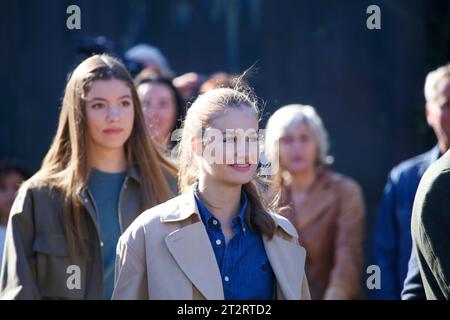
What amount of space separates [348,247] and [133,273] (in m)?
2.66

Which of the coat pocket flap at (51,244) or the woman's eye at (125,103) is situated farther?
the woman's eye at (125,103)

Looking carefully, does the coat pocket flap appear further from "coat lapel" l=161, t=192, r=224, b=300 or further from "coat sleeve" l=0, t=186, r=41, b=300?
"coat lapel" l=161, t=192, r=224, b=300

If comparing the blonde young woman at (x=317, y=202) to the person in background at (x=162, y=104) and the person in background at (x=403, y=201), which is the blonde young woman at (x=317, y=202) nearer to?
the person in background at (x=403, y=201)

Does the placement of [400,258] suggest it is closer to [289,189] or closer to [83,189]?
[289,189]

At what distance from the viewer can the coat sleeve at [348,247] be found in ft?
18.3

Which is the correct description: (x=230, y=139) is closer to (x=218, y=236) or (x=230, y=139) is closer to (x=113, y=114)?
(x=218, y=236)

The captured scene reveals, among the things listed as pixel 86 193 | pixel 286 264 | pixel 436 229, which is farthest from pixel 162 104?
pixel 436 229

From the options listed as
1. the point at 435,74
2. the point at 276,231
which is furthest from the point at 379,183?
the point at 276,231

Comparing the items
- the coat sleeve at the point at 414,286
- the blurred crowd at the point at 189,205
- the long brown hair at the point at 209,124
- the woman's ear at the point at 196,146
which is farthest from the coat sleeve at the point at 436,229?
the woman's ear at the point at 196,146

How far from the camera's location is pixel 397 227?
5.61m

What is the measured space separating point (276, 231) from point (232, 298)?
296mm

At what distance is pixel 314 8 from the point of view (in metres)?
7.03

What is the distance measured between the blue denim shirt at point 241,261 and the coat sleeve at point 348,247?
7.55 feet

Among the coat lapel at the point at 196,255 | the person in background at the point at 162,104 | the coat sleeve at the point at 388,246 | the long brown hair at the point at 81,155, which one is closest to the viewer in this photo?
the coat lapel at the point at 196,255
